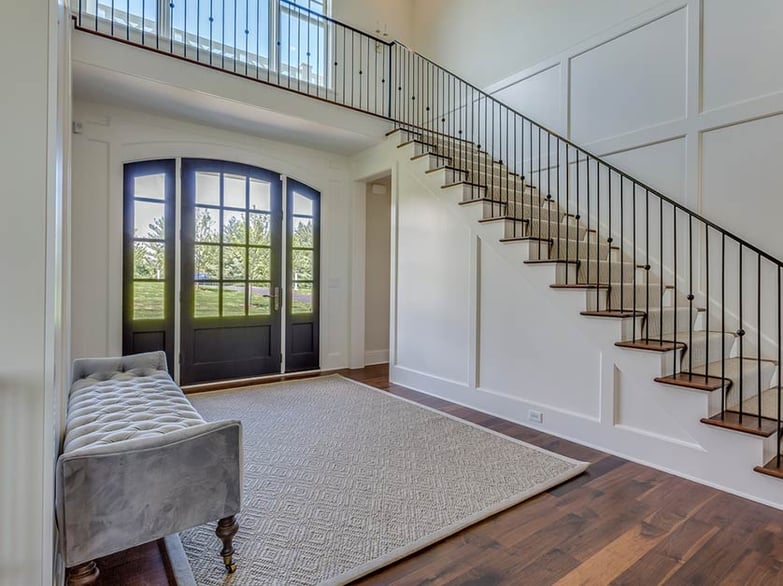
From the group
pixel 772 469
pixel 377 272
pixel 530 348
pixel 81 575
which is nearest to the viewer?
pixel 81 575

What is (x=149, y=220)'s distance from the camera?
174 inches

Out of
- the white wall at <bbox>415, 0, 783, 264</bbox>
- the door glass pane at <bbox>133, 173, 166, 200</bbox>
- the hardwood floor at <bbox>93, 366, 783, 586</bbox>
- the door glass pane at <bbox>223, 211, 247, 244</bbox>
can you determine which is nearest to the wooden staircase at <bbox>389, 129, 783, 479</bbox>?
the hardwood floor at <bbox>93, 366, 783, 586</bbox>

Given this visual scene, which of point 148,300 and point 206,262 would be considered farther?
point 206,262

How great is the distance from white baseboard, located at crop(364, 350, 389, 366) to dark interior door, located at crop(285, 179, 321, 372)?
2.81 feet

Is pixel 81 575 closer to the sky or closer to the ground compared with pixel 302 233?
closer to the ground

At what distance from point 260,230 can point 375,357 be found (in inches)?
96.4

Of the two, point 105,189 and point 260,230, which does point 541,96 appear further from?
point 105,189

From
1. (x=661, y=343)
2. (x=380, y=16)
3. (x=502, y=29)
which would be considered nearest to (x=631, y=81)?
(x=502, y=29)

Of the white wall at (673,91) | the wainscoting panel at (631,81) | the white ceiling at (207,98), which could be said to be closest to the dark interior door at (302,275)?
the white ceiling at (207,98)

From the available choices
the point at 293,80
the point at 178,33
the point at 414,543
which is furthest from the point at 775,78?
the point at 178,33

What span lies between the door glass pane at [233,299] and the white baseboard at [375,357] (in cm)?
194

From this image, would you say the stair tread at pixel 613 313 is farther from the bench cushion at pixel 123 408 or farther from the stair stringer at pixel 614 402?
the bench cushion at pixel 123 408

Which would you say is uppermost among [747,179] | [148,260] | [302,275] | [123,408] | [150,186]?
[150,186]

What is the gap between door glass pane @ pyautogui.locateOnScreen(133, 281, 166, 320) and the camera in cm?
435
